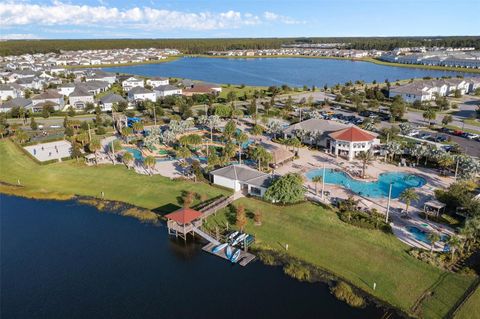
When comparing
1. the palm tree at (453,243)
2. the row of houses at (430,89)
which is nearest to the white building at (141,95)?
the row of houses at (430,89)

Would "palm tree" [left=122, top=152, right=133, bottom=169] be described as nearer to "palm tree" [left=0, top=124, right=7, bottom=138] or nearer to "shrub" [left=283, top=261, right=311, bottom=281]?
"shrub" [left=283, top=261, right=311, bottom=281]

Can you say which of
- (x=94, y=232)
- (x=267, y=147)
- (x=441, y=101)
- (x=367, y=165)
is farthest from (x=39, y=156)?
(x=441, y=101)

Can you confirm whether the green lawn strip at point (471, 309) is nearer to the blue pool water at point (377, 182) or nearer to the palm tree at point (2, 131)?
the blue pool water at point (377, 182)

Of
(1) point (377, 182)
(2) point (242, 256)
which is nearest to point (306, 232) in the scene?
(2) point (242, 256)

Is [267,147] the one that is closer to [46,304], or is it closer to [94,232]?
[94,232]

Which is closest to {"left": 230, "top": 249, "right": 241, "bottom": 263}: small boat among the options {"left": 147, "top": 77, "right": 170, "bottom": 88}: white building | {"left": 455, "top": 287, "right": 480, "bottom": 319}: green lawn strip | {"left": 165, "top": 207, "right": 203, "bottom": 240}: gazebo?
{"left": 165, "top": 207, "right": 203, "bottom": 240}: gazebo

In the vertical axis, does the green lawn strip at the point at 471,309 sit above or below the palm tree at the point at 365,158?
below
